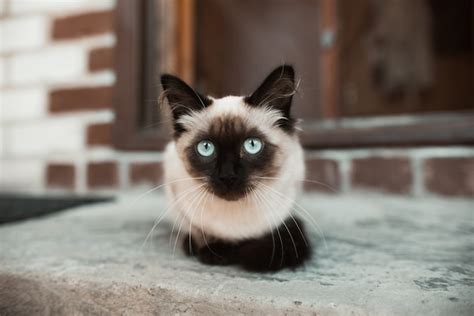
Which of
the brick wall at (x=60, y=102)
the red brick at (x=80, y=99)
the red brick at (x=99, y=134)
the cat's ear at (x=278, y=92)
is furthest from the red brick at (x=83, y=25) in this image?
the cat's ear at (x=278, y=92)

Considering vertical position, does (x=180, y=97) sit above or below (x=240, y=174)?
above

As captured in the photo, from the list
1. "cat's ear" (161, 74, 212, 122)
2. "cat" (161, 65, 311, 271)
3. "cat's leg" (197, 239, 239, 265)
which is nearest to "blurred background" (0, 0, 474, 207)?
"cat" (161, 65, 311, 271)

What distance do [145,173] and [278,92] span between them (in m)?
1.07

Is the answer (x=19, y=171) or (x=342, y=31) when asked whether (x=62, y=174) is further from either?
(x=342, y=31)

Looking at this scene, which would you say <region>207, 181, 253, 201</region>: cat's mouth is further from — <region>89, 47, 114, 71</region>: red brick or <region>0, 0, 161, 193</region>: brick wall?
<region>89, 47, 114, 71</region>: red brick

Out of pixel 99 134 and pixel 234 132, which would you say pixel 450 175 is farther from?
pixel 99 134

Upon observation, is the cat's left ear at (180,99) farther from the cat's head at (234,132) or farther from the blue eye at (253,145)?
the blue eye at (253,145)

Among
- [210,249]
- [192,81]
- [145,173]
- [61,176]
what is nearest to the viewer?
[210,249]

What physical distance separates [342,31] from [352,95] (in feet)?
1.75

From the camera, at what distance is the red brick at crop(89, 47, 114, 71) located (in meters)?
1.71

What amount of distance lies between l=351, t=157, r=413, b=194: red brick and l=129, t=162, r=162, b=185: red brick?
2.85 feet

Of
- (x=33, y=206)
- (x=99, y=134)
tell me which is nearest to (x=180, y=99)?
(x=33, y=206)

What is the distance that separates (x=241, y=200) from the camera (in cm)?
78

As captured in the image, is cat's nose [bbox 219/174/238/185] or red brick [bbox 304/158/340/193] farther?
red brick [bbox 304/158/340/193]
